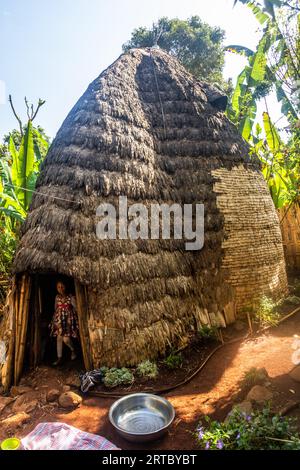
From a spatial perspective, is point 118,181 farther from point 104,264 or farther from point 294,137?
point 294,137

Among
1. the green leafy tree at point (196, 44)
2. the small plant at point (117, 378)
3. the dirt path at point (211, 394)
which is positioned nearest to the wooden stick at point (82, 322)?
the small plant at point (117, 378)

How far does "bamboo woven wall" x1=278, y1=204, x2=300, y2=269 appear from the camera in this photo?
883 cm

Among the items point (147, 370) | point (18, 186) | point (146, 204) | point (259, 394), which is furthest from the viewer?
point (18, 186)

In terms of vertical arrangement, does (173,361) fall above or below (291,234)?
below

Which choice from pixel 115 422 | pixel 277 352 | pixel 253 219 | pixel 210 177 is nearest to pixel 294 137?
pixel 210 177

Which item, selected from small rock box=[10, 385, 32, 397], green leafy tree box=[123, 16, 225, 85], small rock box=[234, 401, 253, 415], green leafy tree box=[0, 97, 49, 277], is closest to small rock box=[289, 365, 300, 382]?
small rock box=[234, 401, 253, 415]

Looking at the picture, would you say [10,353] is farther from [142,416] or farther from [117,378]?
[142,416]

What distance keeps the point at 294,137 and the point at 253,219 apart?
9.65 ft

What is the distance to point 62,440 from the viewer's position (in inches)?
131

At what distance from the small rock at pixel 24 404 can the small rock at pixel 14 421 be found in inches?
5.7

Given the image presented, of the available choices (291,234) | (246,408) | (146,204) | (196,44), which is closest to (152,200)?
(146,204)

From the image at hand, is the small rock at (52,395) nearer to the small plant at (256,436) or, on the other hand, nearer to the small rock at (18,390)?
the small rock at (18,390)

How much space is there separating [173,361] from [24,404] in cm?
232

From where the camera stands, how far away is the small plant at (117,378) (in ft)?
14.6
